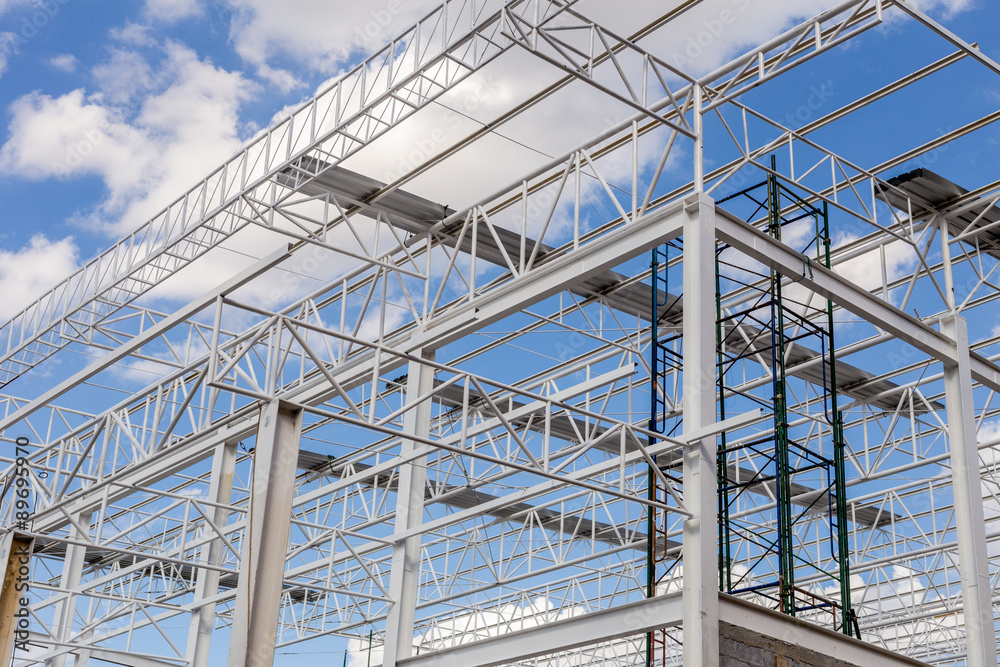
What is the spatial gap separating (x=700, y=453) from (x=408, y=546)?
6.91 meters

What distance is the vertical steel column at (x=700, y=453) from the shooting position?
13875 millimetres

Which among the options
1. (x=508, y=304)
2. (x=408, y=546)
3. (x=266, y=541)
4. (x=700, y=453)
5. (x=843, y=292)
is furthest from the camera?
(x=408, y=546)

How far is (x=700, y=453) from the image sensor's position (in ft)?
49.5

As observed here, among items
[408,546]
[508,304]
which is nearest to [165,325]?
[408,546]

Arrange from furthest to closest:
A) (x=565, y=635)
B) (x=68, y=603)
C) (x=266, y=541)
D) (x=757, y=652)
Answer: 1. (x=68, y=603)
2. (x=565, y=635)
3. (x=757, y=652)
4. (x=266, y=541)

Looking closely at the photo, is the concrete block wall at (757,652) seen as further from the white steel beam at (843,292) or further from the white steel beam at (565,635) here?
the white steel beam at (843,292)

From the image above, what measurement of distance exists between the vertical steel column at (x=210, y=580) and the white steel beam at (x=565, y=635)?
27.4 feet

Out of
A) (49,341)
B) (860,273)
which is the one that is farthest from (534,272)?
(860,273)

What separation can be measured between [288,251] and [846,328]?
26836 mm

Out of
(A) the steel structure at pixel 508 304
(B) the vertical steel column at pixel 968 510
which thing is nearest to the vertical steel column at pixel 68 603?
(A) the steel structure at pixel 508 304

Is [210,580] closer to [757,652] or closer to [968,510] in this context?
[757,652]

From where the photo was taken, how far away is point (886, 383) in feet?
93.5

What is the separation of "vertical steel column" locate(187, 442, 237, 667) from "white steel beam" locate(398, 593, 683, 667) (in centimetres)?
836

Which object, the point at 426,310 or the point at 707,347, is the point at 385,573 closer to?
the point at 426,310
